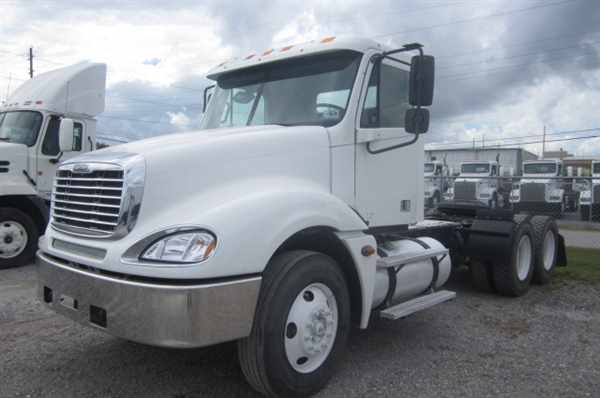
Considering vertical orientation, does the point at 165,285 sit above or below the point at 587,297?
above

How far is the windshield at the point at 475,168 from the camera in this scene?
980 inches

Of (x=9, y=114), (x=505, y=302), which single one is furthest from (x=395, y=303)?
(x=9, y=114)

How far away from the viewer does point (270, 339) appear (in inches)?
131

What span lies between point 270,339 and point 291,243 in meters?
0.75

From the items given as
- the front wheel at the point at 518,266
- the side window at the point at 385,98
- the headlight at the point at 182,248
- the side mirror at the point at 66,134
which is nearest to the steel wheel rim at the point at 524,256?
the front wheel at the point at 518,266

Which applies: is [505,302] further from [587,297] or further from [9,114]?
[9,114]

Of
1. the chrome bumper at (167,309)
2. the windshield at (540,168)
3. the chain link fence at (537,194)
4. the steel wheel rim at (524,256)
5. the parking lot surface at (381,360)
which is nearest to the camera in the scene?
the chrome bumper at (167,309)

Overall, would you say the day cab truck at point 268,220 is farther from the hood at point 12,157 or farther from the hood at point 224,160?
the hood at point 12,157

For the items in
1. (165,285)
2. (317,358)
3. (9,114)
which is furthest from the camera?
(9,114)

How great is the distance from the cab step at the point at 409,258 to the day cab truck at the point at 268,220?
0.02m

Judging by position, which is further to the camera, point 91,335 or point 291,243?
point 91,335

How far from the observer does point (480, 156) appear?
98.9ft

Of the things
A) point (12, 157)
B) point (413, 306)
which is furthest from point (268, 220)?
point (12, 157)

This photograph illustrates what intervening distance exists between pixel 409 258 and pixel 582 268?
18.4ft
